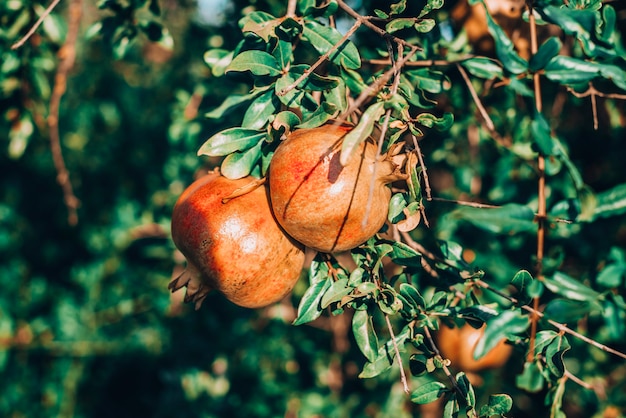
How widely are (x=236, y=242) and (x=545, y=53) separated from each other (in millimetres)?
629

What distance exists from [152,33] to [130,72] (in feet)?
6.93

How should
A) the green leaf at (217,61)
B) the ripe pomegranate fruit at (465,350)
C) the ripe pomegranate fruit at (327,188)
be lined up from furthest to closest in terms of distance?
the ripe pomegranate fruit at (465,350)
the green leaf at (217,61)
the ripe pomegranate fruit at (327,188)

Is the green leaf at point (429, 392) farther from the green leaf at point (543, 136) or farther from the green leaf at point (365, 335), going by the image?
the green leaf at point (543, 136)

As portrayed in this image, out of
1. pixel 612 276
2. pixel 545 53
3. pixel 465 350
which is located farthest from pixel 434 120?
pixel 465 350

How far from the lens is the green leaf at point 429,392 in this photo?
844 mm

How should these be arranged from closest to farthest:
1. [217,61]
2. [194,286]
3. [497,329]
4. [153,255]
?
[497,329] → [194,286] → [217,61] → [153,255]

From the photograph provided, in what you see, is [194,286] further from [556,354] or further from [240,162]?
[556,354]

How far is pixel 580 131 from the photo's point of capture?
5.74ft

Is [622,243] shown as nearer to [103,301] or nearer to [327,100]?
[327,100]

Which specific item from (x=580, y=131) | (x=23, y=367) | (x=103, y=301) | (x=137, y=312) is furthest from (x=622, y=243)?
(x=23, y=367)

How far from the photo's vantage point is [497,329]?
2.05 ft

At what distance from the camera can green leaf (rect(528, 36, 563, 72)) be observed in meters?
0.84

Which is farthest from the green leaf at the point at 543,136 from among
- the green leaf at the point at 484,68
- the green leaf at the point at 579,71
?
the green leaf at the point at 484,68

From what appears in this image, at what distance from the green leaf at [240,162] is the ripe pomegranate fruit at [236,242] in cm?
2
